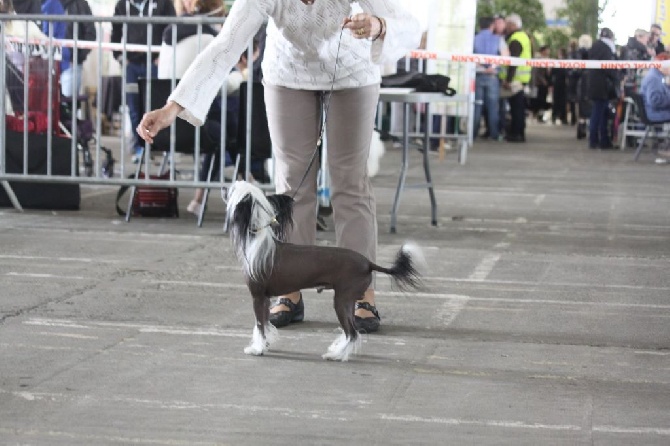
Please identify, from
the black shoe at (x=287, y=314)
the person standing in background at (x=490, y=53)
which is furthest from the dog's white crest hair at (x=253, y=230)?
the person standing in background at (x=490, y=53)

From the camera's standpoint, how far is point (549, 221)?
30.2ft

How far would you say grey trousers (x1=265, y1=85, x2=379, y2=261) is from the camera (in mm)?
5211

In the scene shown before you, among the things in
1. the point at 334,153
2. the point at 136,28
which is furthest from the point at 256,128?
the point at 136,28

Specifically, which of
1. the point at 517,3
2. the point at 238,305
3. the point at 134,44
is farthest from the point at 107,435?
the point at 517,3

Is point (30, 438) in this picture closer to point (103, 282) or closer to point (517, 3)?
point (103, 282)

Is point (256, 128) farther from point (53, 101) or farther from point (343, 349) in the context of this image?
point (343, 349)

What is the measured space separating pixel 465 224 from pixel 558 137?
44.3ft

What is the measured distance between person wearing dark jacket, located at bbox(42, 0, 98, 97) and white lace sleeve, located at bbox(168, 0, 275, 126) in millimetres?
6798

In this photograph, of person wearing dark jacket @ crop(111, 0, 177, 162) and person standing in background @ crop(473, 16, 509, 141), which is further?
person standing in background @ crop(473, 16, 509, 141)

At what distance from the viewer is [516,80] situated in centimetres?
2025

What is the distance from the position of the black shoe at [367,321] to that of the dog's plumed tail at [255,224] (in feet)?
2.37

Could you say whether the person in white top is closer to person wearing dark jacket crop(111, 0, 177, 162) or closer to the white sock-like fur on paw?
the white sock-like fur on paw

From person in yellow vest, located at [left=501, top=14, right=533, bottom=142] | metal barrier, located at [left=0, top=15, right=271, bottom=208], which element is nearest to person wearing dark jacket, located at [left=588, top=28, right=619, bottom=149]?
person in yellow vest, located at [left=501, top=14, right=533, bottom=142]

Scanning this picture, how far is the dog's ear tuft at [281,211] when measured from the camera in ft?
14.9
